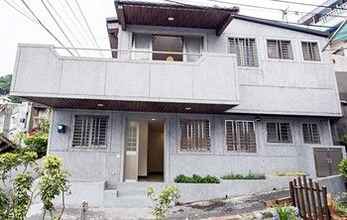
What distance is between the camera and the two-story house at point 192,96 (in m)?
9.38

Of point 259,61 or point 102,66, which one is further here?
point 259,61

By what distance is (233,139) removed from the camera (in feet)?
37.4

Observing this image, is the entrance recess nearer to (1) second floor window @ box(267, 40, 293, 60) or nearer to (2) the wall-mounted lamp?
(2) the wall-mounted lamp

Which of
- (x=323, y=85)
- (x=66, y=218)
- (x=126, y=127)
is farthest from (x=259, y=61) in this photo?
(x=66, y=218)

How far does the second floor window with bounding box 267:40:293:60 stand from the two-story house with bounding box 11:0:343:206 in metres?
0.05

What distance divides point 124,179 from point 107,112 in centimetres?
286

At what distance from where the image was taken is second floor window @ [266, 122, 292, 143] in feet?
38.4

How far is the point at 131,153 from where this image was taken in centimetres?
1117

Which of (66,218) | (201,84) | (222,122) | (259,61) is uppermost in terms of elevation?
(259,61)

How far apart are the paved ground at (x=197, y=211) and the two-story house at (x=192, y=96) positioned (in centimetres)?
180

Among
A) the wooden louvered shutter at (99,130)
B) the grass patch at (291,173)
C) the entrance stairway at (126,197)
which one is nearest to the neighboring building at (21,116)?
the wooden louvered shutter at (99,130)

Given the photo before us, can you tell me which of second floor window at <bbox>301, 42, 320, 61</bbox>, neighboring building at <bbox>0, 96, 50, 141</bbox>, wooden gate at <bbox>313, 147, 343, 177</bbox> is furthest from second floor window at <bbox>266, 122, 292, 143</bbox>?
neighboring building at <bbox>0, 96, 50, 141</bbox>

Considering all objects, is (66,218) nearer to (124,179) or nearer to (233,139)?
(124,179)

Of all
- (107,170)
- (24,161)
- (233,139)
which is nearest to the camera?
(24,161)
